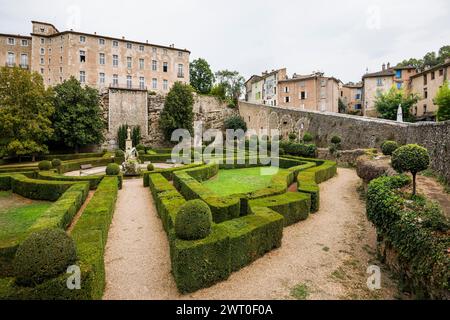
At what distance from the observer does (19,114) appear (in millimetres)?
24031

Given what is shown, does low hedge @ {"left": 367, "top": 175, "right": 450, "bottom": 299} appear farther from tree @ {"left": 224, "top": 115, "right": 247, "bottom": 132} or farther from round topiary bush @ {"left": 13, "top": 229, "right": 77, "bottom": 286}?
tree @ {"left": 224, "top": 115, "right": 247, "bottom": 132}

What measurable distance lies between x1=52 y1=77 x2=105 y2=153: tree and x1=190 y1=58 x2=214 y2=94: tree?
84.8 ft

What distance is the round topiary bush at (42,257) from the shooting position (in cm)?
404

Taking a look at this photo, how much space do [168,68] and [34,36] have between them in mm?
20889

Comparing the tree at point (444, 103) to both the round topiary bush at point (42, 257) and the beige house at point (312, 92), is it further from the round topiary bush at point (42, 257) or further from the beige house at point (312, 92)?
the round topiary bush at point (42, 257)

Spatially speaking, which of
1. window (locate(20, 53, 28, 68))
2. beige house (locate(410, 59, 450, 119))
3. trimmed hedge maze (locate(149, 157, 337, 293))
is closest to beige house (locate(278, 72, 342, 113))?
beige house (locate(410, 59, 450, 119))

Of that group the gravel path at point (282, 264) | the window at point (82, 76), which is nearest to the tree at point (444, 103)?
the gravel path at point (282, 264)

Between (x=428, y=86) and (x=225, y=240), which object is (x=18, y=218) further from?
(x=428, y=86)

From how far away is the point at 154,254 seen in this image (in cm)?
692

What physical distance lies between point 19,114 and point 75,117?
18.9ft

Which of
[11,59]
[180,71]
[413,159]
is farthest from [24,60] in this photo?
[413,159]

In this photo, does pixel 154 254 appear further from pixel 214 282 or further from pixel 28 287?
pixel 28 287

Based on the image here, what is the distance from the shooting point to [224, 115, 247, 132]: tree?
4272 centimetres
